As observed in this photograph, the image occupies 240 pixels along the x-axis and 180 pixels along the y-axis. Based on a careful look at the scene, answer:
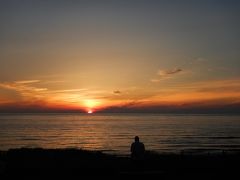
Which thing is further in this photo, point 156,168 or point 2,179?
point 156,168

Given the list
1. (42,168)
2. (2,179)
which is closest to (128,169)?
(42,168)

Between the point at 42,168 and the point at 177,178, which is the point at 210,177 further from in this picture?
the point at 42,168

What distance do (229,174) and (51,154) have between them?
17.7 m

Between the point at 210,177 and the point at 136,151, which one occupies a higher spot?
the point at 136,151

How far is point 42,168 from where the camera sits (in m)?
21.2

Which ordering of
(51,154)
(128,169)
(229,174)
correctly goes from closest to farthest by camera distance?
(229,174)
(128,169)
(51,154)

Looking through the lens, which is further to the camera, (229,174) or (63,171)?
(63,171)

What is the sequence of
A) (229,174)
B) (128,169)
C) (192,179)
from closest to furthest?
(192,179)
(229,174)
(128,169)

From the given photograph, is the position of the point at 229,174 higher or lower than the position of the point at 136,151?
lower

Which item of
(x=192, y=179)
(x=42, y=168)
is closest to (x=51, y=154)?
(x=42, y=168)

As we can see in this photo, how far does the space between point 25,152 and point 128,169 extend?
15011 millimetres

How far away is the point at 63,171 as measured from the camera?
66.2 feet

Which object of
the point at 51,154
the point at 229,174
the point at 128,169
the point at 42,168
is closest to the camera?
the point at 229,174

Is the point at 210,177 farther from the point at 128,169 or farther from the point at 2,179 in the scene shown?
the point at 2,179
